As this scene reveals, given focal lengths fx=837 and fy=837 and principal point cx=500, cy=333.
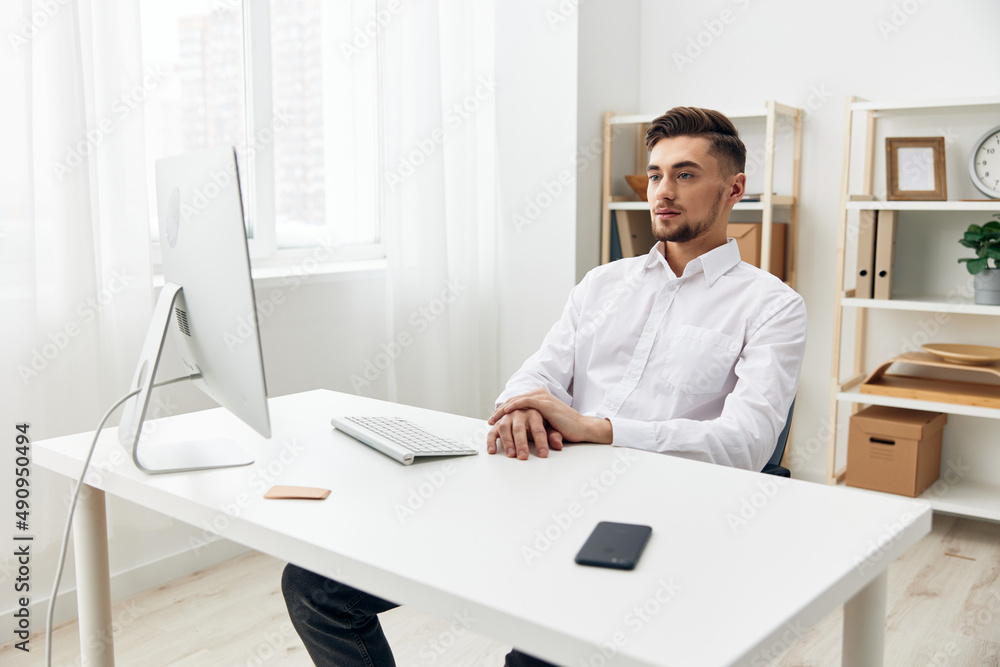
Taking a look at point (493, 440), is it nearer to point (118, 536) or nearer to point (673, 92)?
point (118, 536)

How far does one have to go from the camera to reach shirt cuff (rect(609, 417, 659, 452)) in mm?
1324

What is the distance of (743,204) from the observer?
10.3 ft

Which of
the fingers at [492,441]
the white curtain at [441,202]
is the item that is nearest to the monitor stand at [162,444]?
the fingers at [492,441]

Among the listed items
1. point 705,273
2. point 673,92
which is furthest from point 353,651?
point 673,92

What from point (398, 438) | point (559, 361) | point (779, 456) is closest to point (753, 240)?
point (559, 361)

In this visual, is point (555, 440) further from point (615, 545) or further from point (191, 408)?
point (191, 408)

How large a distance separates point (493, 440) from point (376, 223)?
1.99 metres

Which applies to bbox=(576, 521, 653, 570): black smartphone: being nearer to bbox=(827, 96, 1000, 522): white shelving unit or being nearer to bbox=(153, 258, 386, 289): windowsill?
bbox=(153, 258, 386, 289): windowsill

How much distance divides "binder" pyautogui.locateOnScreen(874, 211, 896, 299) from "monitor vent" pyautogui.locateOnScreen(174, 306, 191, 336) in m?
2.35

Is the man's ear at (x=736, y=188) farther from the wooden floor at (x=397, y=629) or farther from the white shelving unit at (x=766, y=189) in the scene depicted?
the white shelving unit at (x=766, y=189)

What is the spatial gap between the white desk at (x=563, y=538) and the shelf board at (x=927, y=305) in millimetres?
1891

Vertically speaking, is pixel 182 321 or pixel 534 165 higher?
pixel 534 165

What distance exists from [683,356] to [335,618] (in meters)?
0.79

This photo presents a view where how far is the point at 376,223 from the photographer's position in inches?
122
